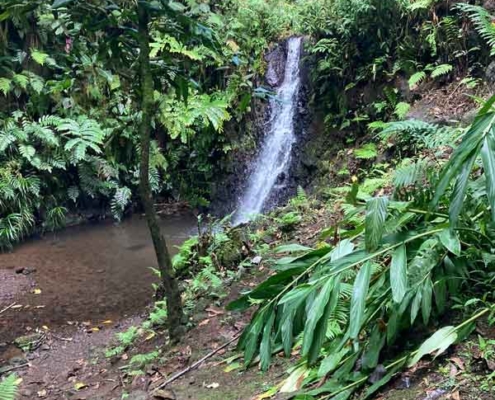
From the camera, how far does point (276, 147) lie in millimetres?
8680

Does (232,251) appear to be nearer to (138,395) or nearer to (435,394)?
(138,395)

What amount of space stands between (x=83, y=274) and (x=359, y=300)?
5800 millimetres

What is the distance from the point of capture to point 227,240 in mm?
4828

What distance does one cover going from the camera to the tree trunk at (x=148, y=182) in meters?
2.98

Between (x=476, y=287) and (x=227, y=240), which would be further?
(x=227, y=240)

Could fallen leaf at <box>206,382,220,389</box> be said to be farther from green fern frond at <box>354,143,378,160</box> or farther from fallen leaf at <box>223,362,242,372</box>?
green fern frond at <box>354,143,378,160</box>

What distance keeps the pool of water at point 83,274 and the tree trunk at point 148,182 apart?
220 centimetres

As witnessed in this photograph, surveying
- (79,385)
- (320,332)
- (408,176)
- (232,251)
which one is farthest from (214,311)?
(320,332)

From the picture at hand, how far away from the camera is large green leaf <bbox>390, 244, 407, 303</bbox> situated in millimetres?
1583

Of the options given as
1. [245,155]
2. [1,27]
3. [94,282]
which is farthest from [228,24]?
[94,282]

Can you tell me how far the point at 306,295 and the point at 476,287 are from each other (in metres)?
0.70

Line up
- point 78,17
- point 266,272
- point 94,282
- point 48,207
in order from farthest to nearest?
point 48,207, point 94,282, point 266,272, point 78,17

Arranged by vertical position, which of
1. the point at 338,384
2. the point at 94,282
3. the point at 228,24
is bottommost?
the point at 94,282

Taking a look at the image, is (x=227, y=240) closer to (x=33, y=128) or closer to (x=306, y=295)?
(x=306, y=295)
